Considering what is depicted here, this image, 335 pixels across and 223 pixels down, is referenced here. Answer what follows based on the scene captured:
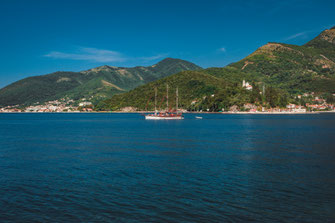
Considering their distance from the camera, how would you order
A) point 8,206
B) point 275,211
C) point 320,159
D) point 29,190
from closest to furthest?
point 275,211 → point 8,206 → point 29,190 → point 320,159

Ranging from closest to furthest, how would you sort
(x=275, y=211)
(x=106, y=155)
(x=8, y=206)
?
(x=275, y=211), (x=8, y=206), (x=106, y=155)

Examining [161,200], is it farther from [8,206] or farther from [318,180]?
[318,180]

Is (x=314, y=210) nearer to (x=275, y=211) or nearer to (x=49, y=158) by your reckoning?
(x=275, y=211)

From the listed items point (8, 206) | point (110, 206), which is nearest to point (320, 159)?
point (110, 206)

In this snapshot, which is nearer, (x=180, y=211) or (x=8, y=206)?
(x=180, y=211)

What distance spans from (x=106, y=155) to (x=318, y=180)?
2742cm

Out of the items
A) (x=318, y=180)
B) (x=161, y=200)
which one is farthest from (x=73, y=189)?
(x=318, y=180)

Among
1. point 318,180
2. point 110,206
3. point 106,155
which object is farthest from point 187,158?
point 110,206

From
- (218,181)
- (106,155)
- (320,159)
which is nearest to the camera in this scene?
(218,181)

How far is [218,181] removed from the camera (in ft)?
87.0

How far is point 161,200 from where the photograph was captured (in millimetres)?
21156

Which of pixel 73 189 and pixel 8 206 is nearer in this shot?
pixel 8 206

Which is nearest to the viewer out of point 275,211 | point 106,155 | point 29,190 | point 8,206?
point 275,211

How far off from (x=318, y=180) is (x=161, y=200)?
15040 mm
